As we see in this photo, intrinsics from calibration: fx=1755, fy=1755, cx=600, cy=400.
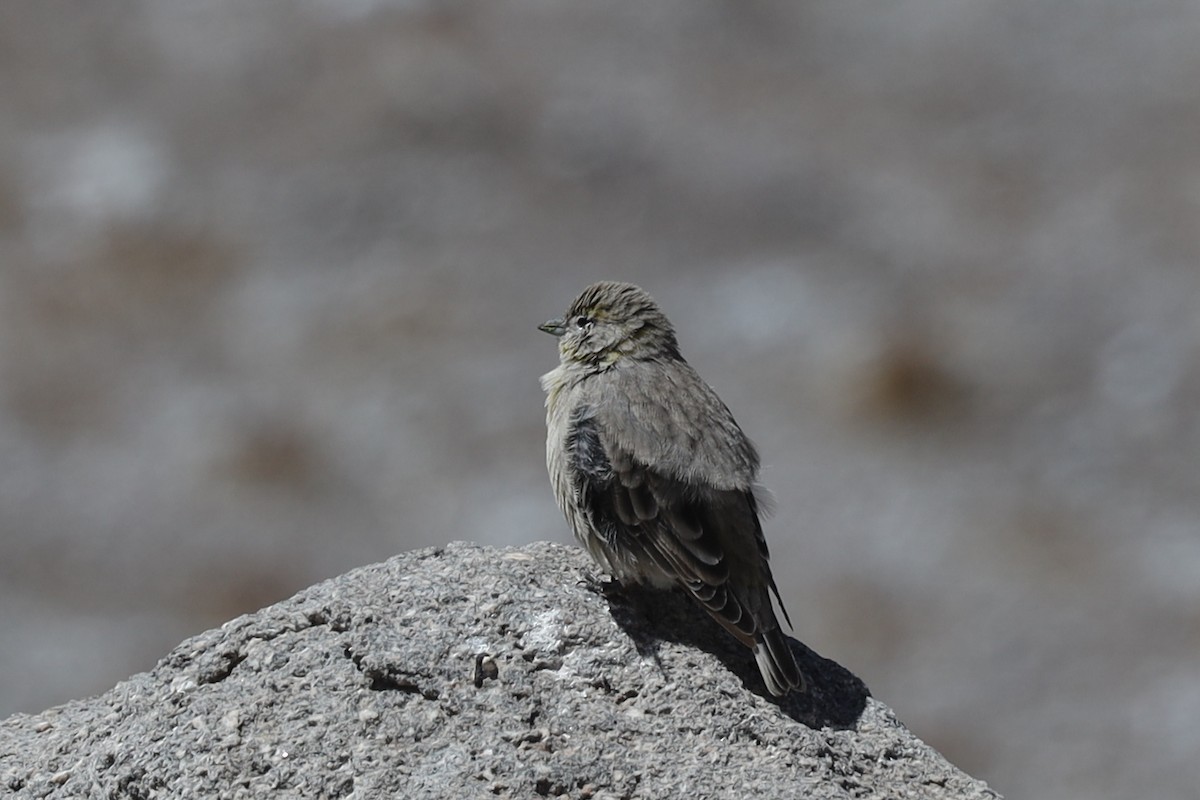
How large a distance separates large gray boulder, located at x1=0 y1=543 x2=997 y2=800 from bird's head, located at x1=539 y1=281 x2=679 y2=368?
1.24 meters

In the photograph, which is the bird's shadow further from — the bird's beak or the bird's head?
Answer: the bird's beak

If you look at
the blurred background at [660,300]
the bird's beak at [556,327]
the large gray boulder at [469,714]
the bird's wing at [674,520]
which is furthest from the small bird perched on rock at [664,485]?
the blurred background at [660,300]

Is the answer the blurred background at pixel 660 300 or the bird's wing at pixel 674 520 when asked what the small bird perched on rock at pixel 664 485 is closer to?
the bird's wing at pixel 674 520

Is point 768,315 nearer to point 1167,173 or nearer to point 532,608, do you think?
point 1167,173

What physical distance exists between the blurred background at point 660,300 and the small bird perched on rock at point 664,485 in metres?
5.30

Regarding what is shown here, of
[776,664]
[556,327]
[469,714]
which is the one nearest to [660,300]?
[556,327]

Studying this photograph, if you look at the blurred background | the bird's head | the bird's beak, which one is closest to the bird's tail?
the bird's head

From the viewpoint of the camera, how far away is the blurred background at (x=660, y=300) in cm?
1213

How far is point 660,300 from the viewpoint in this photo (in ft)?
44.3

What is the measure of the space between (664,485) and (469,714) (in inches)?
54.4

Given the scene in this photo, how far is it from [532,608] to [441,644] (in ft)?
1.22

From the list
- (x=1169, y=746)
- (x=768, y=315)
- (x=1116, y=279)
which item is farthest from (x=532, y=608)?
(x=1116, y=279)

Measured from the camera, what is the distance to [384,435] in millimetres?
13359

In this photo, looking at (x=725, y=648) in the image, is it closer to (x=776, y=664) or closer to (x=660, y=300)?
(x=776, y=664)
